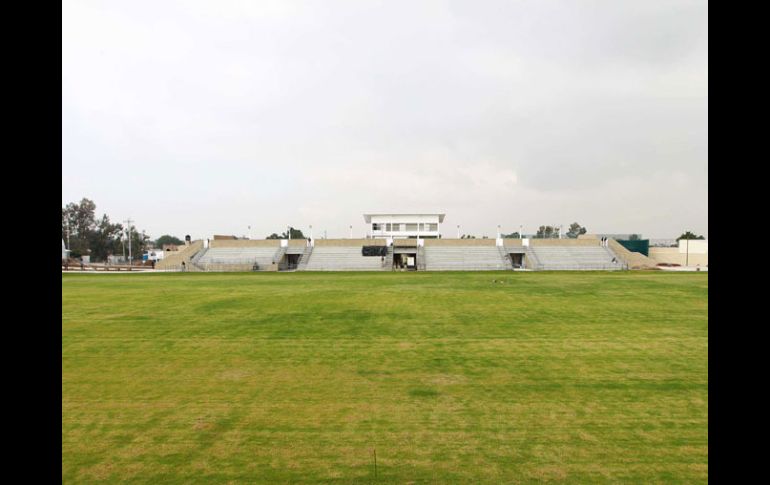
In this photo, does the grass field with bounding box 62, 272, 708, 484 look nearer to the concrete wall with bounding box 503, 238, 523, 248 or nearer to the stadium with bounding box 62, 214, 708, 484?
the stadium with bounding box 62, 214, 708, 484

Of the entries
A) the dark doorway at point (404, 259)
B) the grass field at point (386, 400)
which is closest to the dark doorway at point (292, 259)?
the dark doorway at point (404, 259)

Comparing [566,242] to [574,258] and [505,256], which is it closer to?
[574,258]

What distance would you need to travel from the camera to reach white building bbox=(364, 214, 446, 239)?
6178 centimetres

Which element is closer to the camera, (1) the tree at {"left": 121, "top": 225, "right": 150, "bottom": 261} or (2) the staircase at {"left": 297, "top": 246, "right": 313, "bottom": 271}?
(2) the staircase at {"left": 297, "top": 246, "right": 313, "bottom": 271}

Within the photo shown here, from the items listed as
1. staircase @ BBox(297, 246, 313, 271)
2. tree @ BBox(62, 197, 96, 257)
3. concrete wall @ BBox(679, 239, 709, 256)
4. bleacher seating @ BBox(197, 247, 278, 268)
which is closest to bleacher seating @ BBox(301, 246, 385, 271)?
staircase @ BBox(297, 246, 313, 271)

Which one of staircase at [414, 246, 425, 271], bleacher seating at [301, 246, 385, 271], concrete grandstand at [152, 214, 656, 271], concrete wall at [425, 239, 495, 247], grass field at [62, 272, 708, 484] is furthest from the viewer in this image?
concrete wall at [425, 239, 495, 247]

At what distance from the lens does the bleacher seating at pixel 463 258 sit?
4812 cm

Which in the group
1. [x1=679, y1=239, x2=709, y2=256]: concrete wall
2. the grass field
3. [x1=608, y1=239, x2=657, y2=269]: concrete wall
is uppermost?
[x1=679, y1=239, x2=709, y2=256]: concrete wall

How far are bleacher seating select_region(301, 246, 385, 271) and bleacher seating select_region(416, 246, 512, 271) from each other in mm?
7040

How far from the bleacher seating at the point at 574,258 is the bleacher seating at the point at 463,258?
5303 millimetres

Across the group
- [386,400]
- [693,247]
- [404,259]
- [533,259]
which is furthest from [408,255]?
[386,400]

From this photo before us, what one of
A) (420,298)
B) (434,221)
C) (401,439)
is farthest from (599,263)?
(401,439)
